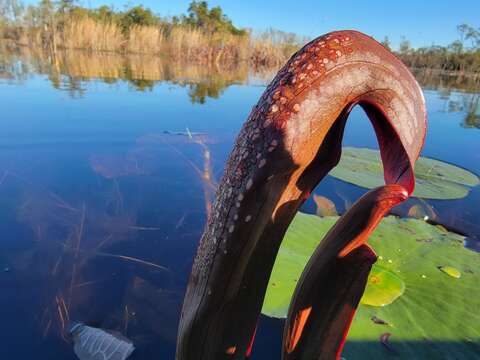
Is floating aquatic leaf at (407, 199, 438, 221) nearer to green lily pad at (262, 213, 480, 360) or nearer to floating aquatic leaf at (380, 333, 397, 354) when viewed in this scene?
green lily pad at (262, 213, 480, 360)

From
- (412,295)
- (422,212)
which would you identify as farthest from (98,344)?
(422,212)

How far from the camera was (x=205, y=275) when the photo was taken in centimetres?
62

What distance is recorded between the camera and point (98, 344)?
135 centimetres

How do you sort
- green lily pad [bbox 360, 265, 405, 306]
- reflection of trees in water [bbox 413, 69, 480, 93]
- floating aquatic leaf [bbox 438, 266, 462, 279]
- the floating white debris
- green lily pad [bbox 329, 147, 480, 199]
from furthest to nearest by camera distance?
reflection of trees in water [bbox 413, 69, 480, 93], green lily pad [bbox 329, 147, 480, 199], floating aquatic leaf [bbox 438, 266, 462, 279], green lily pad [bbox 360, 265, 405, 306], the floating white debris

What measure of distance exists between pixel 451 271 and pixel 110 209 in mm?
2344

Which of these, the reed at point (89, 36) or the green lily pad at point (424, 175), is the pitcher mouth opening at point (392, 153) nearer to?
the green lily pad at point (424, 175)

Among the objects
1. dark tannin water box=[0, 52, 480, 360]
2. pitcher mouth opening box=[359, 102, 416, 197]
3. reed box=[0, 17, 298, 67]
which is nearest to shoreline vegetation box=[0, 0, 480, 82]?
reed box=[0, 17, 298, 67]

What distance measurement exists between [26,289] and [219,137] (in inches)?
126

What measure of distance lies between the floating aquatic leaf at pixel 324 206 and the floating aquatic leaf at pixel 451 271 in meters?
0.97

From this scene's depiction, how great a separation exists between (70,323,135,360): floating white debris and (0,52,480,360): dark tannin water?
4 cm

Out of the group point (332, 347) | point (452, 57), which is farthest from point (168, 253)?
point (452, 57)

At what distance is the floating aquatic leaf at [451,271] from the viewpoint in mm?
1812

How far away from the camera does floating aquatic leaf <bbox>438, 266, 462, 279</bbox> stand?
1.81 metres

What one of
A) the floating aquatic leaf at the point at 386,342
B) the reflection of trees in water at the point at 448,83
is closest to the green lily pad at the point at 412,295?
the floating aquatic leaf at the point at 386,342
